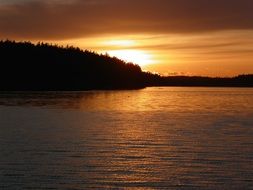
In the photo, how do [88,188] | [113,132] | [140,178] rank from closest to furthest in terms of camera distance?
[88,188]
[140,178]
[113,132]

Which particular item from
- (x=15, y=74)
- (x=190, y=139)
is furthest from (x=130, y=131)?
(x=15, y=74)

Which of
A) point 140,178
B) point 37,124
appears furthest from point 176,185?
point 37,124

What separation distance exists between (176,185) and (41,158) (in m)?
9.52

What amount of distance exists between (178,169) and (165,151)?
6.50 metres

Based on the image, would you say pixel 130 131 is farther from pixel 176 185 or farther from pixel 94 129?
pixel 176 185

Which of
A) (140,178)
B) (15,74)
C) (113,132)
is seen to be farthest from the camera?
(15,74)

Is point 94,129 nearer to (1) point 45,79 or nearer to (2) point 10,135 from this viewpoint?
(2) point 10,135

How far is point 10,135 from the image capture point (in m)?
38.4

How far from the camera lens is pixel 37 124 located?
159ft

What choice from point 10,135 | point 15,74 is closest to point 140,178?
point 10,135

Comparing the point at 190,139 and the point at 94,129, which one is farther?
the point at 94,129

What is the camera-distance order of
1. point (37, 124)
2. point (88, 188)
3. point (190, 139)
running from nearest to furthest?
1. point (88, 188)
2. point (190, 139)
3. point (37, 124)

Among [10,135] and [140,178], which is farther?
[10,135]

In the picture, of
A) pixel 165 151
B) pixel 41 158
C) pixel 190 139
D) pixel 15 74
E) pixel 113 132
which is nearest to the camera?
pixel 41 158
